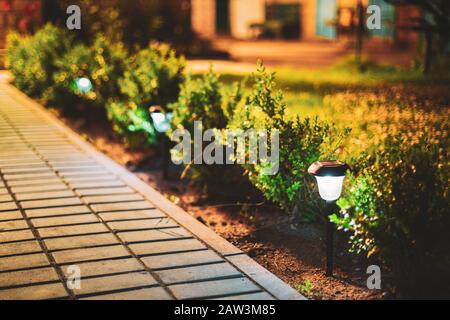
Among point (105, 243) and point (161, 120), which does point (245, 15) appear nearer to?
point (161, 120)

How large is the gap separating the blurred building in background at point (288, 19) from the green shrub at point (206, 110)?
18683 millimetres

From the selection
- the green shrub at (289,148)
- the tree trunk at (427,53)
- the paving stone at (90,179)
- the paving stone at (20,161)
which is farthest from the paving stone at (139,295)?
the tree trunk at (427,53)

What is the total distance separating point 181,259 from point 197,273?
1.02 feet

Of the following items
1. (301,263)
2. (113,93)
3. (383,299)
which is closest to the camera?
(383,299)

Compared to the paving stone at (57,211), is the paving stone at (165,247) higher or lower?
lower

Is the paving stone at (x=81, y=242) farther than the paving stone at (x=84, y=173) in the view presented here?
No

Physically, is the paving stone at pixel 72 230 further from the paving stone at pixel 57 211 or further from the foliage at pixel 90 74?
the foliage at pixel 90 74

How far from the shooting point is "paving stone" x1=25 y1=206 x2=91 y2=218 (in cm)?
552

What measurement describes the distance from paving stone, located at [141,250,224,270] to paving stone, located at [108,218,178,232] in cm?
69

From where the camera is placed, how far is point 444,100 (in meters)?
10.9

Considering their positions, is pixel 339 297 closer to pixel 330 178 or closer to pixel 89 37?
pixel 330 178

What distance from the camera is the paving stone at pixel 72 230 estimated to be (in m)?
5.02
